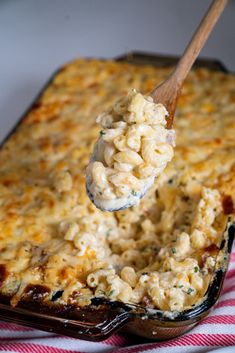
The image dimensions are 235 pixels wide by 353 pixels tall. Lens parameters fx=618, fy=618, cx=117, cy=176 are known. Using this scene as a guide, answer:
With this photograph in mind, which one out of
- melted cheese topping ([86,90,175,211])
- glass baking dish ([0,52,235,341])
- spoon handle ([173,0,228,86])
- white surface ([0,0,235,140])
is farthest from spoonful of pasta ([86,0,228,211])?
white surface ([0,0,235,140])

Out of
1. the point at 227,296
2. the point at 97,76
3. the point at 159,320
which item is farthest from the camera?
the point at 97,76

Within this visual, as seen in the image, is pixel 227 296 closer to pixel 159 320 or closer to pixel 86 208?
pixel 159 320

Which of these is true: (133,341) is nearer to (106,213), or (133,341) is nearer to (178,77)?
(106,213)

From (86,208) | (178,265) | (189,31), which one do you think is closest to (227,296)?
(178,265)

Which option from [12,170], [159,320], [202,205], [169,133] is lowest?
[12,170]

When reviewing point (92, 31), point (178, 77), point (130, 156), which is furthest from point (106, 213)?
point (92, 31)

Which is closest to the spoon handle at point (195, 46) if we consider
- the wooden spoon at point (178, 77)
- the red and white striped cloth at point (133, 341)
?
the wooden spoon at point (178, 77)

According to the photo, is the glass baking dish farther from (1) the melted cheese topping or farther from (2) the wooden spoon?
(2) the wooden spoon
